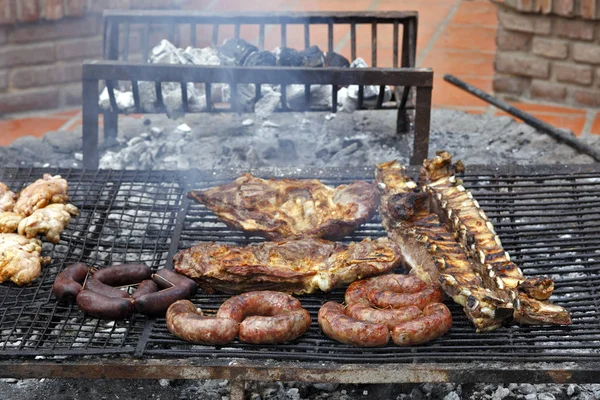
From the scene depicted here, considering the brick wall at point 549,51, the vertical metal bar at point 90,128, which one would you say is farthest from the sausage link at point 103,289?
the brick wall at point 549,51

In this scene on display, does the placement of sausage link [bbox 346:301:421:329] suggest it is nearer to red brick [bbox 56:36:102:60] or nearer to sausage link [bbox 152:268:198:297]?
sausage link [bbox 152:268:198:297]

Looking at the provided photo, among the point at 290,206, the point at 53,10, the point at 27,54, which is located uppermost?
the point at 53,10

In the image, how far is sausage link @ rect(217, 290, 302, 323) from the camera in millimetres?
3488

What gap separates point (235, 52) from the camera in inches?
241

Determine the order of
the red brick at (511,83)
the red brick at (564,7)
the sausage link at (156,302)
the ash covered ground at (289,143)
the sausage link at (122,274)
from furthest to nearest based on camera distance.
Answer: the red brick at (511,83) < the red brick at (564,7) < the ash covered ground at (289,143) < the sausage link at (122,274) < the sausage link at (156,302)

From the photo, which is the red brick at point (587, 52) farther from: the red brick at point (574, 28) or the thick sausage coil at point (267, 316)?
the thick sausage coil at point (267, 316)

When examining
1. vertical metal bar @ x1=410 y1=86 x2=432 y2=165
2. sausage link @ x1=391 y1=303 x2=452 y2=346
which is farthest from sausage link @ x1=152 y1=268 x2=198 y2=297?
vertical metal bar @ x1=410 y1=86 x2=432 y2=165

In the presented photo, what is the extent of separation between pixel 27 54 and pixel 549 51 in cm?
509

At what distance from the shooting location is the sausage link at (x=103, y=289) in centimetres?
362

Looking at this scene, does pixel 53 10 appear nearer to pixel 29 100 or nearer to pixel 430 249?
pixel 29 100

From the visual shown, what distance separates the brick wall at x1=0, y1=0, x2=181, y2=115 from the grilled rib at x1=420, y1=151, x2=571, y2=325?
4512 millimetres

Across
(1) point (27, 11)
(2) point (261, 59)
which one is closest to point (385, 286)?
(2) point (261, 59)

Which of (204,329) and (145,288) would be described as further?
(145,288)

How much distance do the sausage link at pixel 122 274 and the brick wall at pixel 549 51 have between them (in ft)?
16.6
